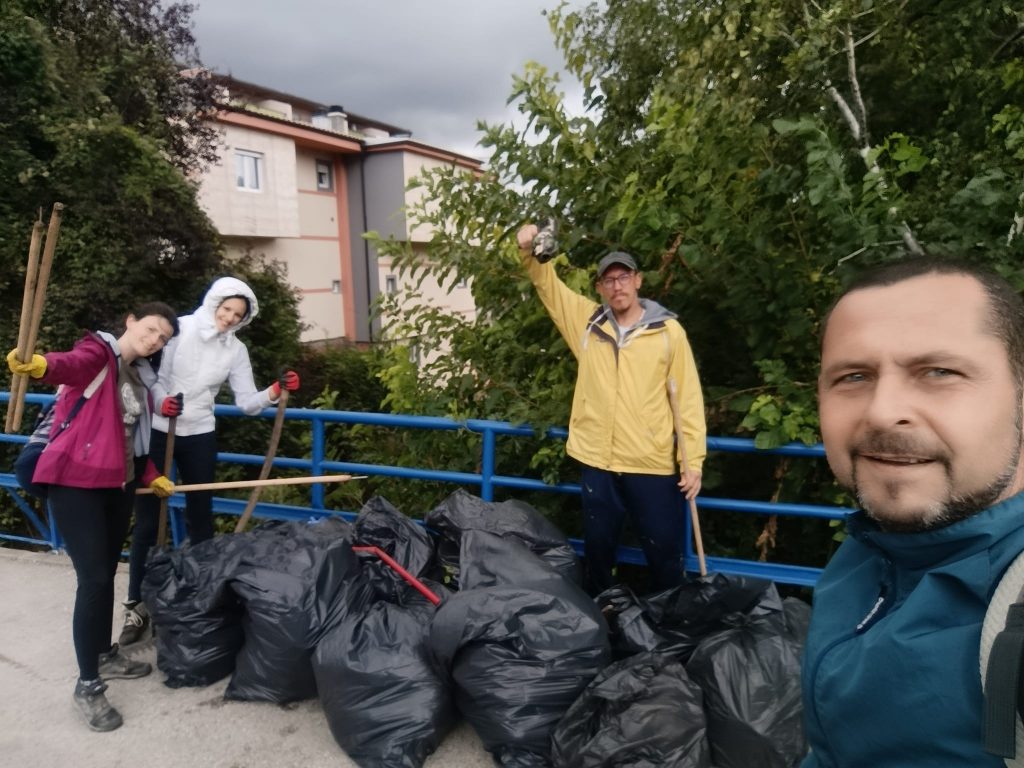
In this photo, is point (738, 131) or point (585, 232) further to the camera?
point (585, 232)

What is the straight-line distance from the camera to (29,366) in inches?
98.4

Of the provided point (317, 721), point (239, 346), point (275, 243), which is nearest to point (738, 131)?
point (239, 346)

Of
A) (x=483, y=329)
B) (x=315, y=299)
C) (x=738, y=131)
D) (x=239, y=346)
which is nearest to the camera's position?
(x=738, y=131)

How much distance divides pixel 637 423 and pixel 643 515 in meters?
0.39

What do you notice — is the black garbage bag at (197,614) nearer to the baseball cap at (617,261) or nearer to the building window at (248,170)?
the baseball cap at (617,261)

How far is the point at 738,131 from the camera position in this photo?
3.37 m

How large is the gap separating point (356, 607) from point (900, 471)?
2355mm

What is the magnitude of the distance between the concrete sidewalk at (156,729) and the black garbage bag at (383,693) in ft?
0.40

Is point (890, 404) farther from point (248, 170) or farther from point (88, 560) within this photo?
point (248, 170)

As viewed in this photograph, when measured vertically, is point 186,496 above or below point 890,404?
below

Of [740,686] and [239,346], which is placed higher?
[239,346]

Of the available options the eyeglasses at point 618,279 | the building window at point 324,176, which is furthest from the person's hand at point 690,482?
the building window at point 324,176

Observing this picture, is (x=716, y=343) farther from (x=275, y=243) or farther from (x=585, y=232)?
(x=275, y=243)

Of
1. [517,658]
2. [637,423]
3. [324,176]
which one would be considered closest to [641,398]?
[637,423]
